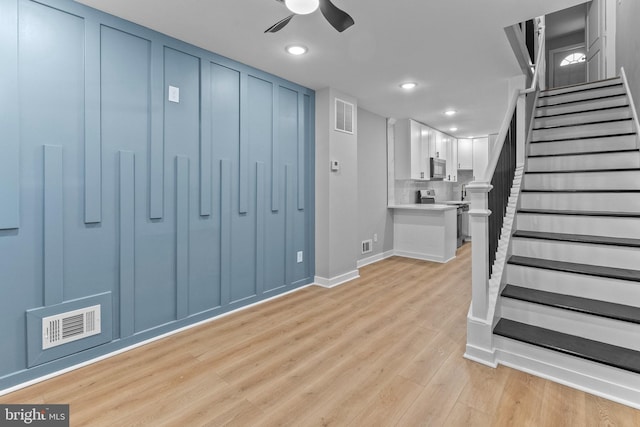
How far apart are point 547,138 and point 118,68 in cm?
454

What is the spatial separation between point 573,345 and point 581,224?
44.9 inches

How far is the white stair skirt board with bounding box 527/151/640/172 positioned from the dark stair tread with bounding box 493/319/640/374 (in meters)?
1.97

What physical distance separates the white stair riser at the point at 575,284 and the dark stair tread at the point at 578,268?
1.2 inches

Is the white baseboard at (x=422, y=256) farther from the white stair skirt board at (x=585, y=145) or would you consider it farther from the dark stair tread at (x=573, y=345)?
the dark stair tread at (x=573, y=345)

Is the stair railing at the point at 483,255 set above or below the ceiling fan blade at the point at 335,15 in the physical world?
below

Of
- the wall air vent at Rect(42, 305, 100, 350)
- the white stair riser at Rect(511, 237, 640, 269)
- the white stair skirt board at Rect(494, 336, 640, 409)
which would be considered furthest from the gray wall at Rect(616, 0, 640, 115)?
the wall air vent at Rect(42, 305, 100, 350)

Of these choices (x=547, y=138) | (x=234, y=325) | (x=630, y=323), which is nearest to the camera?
(x=630, y=323)

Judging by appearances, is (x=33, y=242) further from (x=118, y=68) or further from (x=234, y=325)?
(x=234, y=325)

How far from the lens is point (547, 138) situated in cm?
375


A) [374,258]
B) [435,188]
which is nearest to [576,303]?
[374,258]

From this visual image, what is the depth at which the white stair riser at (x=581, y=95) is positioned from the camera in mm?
4098

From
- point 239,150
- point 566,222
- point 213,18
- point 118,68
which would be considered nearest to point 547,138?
point 566,222

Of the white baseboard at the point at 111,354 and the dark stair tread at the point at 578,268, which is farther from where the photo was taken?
the dark stair tread at the point at 578,268

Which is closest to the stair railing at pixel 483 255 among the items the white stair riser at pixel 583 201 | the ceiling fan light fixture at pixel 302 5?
the white stair riser at pixel 583 201
